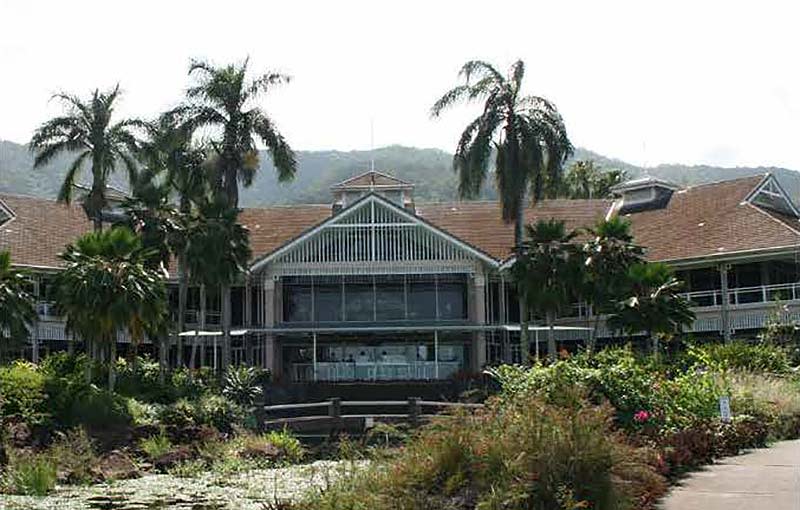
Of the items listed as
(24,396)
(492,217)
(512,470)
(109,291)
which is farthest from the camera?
(492,217)

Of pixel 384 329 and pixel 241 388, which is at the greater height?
pixel 384 329

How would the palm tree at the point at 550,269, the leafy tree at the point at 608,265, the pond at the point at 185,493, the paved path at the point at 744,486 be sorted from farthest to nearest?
the palm tree at the point at 550,269 → the leafy tree at the point at 608,265 → the pond at the point at 185,493 → the paved path at the point at 744,486

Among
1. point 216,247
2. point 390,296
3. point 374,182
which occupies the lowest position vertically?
point 390,296

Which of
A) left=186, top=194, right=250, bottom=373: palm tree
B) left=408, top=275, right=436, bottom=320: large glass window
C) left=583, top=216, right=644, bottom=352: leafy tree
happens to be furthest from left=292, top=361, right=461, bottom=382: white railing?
left=583, top=216, right=644, bottom=352: leafy tree

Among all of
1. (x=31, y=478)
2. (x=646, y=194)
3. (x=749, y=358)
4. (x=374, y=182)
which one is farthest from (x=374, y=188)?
(x=31, y=478)

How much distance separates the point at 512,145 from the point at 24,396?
66.1 feet

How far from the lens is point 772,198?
154ft

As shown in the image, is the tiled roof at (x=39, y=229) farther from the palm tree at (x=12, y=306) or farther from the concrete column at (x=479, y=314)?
the concrete column at (x=479, y=314)

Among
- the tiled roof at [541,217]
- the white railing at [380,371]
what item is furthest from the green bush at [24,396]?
the white railing at [380,371]

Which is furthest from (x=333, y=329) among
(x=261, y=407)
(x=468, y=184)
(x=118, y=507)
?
(x=118, y=507)

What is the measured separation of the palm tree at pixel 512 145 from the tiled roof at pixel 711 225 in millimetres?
7076

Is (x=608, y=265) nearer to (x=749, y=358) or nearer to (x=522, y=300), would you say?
(x=522, y=300)

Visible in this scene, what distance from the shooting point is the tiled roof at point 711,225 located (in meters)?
42.5

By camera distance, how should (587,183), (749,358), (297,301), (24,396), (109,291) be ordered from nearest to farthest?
1. (749,358)
2. (24,396)
3. (109,291)
4. (297,301)
5. (587,183)
